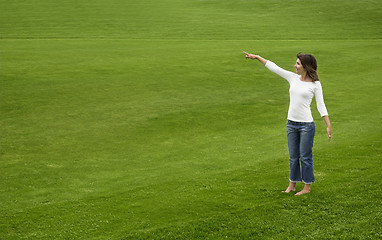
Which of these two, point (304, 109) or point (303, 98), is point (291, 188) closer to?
point (304, 109)

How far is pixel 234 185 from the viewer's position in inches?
397

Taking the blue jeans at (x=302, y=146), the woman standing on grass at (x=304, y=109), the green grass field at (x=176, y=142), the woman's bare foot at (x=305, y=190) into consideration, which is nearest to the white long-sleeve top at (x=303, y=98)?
the woman standing on grass at (x=304, y=109)

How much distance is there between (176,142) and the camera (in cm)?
1397

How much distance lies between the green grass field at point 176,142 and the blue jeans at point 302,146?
0.42 metres

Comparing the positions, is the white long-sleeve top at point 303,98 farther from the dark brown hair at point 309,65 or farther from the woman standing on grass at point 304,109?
the dark brown hair at point 309,65

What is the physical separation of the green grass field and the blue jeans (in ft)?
1.38

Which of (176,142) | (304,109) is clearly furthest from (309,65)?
(176,142)

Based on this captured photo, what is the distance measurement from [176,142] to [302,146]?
19.0 ft

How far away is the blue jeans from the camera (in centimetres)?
855

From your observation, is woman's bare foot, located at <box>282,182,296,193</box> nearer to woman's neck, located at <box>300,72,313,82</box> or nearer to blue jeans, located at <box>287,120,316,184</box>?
blue jeans, located at <box>287,120,316,184</box>

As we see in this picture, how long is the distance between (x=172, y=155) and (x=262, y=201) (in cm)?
425

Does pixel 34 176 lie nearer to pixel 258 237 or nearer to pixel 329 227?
pixel 258 237

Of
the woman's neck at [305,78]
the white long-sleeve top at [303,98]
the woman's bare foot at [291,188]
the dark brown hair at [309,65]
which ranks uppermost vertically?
the dark brown hair at [309,65]

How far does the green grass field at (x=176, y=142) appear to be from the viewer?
8430 millimetres
